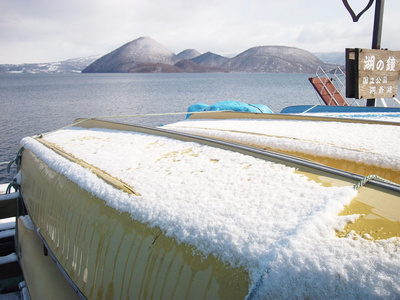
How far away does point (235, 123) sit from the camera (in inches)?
164

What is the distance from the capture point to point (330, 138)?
2889mm

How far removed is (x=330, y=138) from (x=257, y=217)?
188cm

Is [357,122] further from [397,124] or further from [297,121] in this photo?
[297,121]

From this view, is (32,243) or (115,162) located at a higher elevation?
(115,162)

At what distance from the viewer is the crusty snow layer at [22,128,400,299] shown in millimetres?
999

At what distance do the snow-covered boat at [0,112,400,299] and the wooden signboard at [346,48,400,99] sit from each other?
2686 millimetres

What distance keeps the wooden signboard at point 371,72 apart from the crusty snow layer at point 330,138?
2.10 meters

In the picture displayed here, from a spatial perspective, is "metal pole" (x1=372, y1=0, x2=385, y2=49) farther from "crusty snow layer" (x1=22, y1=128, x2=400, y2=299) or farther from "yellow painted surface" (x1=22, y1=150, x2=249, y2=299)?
"yellow painted surface" (x1=22, y1=150, x2=249, y2=299)

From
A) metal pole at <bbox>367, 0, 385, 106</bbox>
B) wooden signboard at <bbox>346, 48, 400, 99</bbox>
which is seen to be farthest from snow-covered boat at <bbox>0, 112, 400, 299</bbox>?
metal pole at <bbox>367, 0, 385, 106</bbox>

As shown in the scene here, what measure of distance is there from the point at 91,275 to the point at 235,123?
285 cm

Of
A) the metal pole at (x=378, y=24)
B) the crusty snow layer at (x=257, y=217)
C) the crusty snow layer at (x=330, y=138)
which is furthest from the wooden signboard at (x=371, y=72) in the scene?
the crusty snow layer at (x=257, y=217)

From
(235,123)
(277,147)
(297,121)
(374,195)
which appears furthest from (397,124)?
(374,195)

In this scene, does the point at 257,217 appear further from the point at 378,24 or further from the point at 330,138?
the point at 378,24

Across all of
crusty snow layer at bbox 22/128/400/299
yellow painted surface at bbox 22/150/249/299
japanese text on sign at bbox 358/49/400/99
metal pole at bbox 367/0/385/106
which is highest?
metal pole at bbox 367/0/385/106
